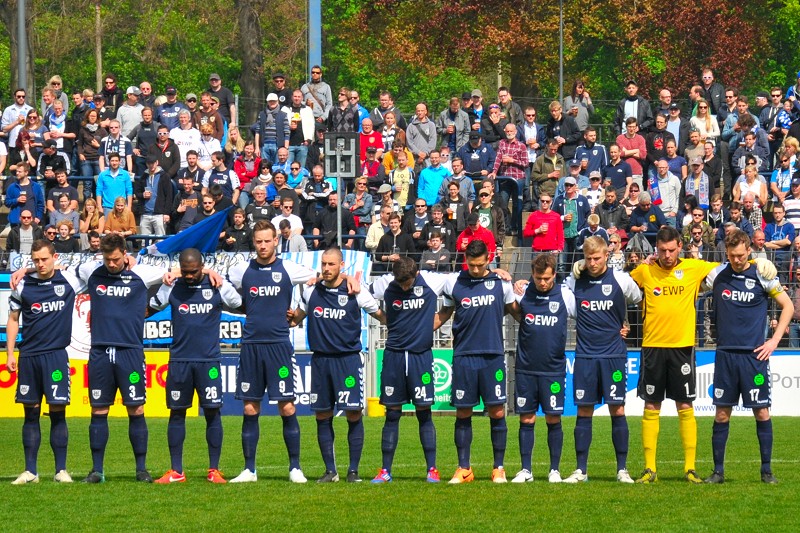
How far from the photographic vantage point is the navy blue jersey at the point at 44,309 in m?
12.9

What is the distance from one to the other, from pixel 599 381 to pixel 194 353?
Result: 12.7ft

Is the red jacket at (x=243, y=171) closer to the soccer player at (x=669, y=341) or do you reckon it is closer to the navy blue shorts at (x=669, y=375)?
the soccer player at (x=669, y=341)

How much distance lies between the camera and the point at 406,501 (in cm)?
1145

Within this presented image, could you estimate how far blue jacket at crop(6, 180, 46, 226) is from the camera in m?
25.1

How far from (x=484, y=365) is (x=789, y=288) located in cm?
992

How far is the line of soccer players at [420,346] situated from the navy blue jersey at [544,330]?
0.01 meters

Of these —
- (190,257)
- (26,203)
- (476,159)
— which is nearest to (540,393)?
(190,257)

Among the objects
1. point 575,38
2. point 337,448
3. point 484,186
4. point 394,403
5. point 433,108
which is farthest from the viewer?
point 575,38

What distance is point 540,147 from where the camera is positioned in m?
26.5

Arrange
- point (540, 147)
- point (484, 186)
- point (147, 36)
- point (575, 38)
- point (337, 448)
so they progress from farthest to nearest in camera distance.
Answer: point (147, 36)
point (575, 38)
point (540, 147)
point (484, 186)
point (337, 448)

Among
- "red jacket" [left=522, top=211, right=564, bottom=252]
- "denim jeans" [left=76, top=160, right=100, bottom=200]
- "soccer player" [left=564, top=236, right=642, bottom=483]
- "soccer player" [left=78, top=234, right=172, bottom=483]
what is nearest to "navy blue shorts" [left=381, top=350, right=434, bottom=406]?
"soccer player" [left=564, top=236, right=642, bottom=483]

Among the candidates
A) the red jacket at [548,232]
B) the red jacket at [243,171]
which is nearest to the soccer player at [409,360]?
the red jacket at [548,232]

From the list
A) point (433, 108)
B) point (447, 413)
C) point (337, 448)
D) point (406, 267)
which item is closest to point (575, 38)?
point (433, 108)

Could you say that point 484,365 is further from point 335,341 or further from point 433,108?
point 433,108
